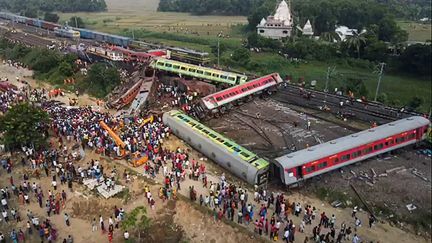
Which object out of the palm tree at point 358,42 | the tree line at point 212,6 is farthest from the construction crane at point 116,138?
the tree line at point 212,6

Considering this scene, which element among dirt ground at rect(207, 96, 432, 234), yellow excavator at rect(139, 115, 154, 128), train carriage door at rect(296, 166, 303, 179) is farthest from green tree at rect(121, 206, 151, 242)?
yellow excavator at rect(139, 115, 154, 128)

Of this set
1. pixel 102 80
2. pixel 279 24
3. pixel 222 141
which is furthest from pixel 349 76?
pixel 279 24

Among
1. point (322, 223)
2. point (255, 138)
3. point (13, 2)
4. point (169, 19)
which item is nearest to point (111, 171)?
point (255, 138)

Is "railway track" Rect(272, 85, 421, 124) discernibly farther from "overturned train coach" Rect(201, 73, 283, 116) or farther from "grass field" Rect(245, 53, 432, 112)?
"overturned train coach" Rect(201, 73, 283, 116)

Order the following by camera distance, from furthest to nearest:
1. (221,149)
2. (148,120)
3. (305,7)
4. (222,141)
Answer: (305,7)
(148,120)
(222,141)
(221,149)

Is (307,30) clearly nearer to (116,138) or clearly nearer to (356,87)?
(356,87)

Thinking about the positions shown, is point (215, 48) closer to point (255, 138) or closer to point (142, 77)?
point (142, 77)

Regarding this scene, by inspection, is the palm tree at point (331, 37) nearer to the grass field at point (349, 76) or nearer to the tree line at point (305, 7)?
the tree line at point (305, 7)

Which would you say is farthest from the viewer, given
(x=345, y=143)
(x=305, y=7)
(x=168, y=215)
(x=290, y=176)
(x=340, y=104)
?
(x=305, y=7)
